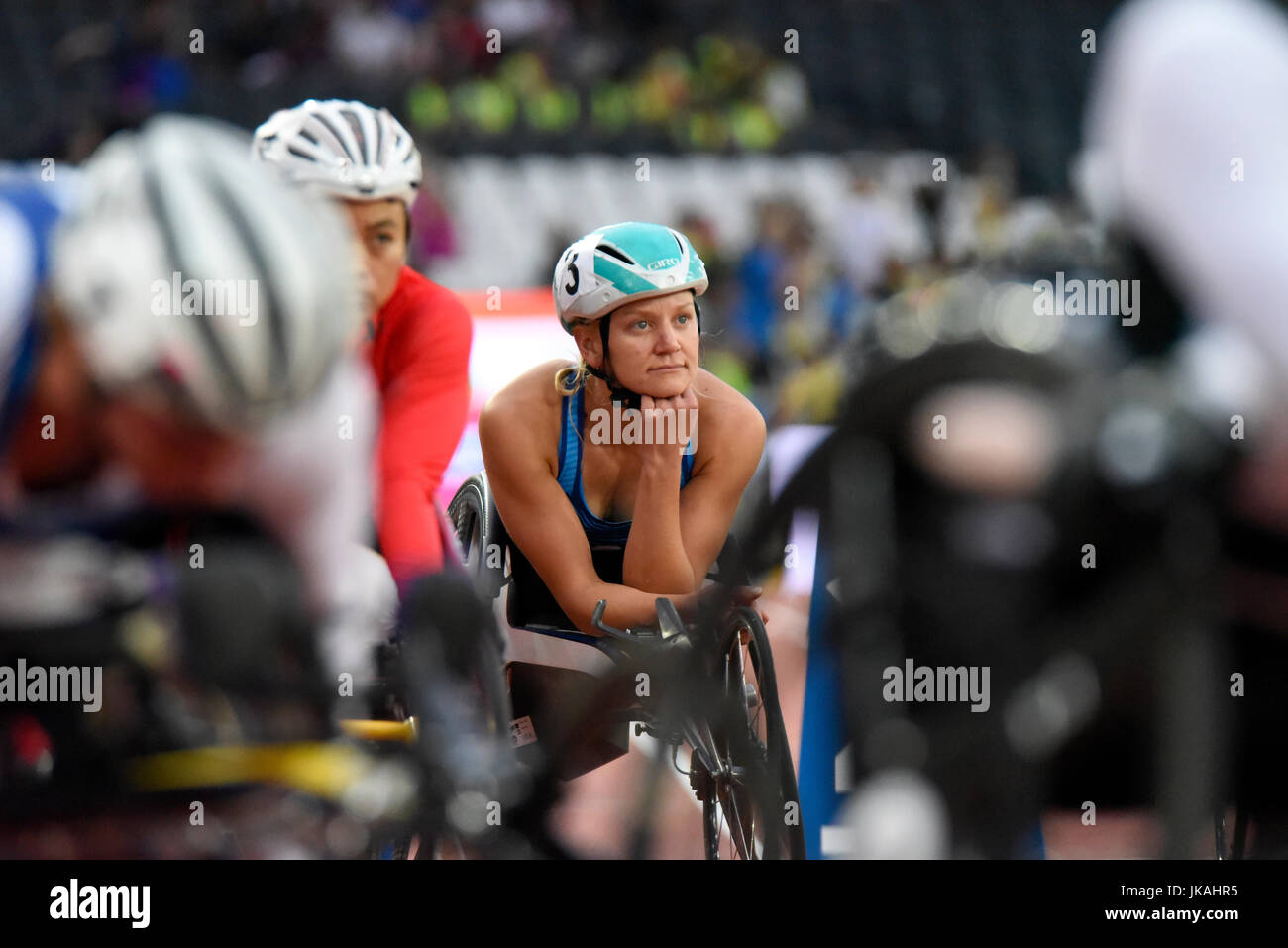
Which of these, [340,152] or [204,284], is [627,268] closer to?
[340,152]

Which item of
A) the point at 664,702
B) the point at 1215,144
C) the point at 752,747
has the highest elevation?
the point at 1215,144

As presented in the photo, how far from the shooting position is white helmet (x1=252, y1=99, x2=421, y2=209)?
2805mm

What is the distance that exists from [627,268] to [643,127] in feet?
16.7

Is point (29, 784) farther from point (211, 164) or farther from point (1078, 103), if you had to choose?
point (1078, 103)

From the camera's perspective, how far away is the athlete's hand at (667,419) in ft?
8.48

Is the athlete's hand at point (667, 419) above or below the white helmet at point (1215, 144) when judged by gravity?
below
